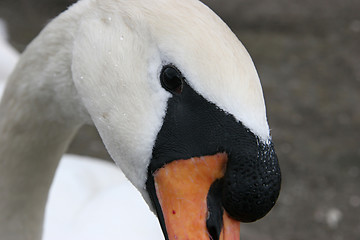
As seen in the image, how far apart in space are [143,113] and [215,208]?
211mm

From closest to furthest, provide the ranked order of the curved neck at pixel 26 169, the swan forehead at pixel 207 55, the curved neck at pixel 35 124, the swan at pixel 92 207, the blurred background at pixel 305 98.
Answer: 1. the swan forehead at pixel 207 55
2. the curved neck at pixel 35 124
3. the curved neck at pixel 26 169
4. the swan at pixel 92 207
5. the blurred background at pixel 305 98

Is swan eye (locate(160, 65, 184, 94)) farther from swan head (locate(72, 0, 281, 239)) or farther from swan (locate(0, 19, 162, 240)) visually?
swan (locate(0, 19, 162, 240))

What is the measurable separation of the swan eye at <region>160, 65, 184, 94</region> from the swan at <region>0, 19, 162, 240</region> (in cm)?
108

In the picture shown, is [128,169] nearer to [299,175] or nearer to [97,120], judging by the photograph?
[97,120]

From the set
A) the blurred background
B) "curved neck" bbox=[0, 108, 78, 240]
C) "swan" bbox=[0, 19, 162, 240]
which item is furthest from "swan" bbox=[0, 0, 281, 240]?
the blurred background

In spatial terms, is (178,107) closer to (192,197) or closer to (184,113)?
(184,113)

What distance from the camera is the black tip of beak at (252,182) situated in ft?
2.92

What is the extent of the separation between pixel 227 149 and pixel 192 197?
0.35 feet

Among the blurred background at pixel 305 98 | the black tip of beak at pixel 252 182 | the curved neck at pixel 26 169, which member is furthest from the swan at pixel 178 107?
the blurred background at pixel 305 98

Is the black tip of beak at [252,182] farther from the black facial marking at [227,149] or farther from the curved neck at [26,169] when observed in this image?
the curved neck at [26,169]

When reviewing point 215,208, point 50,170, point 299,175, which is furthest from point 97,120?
point 299,175

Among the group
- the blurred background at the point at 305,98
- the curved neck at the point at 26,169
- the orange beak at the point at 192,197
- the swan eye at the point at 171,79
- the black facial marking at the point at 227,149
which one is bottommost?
the blurred background at the point at 305,98

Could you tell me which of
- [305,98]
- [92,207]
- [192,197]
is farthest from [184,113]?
[305,98]

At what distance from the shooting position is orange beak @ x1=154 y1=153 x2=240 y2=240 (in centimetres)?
93
